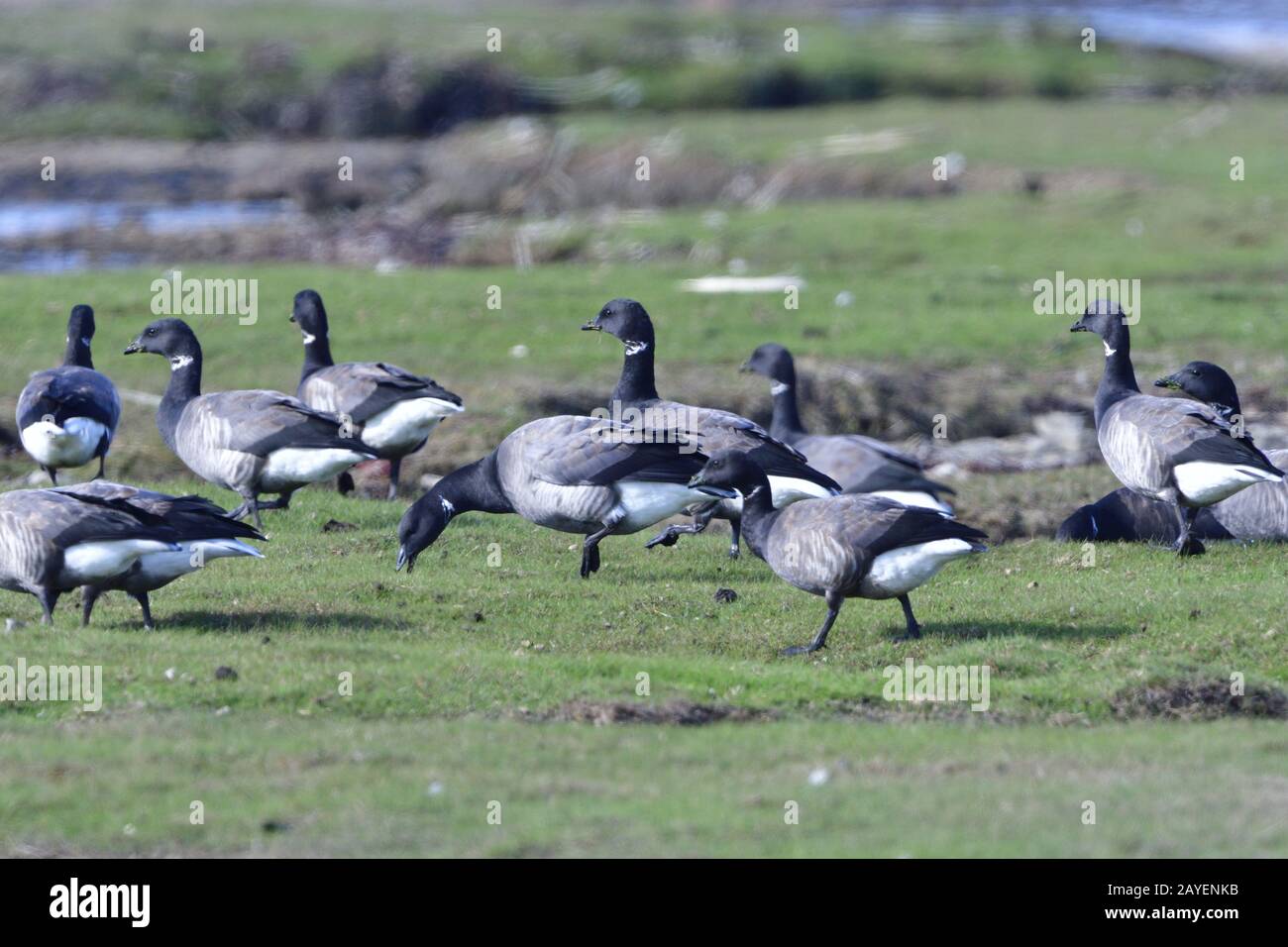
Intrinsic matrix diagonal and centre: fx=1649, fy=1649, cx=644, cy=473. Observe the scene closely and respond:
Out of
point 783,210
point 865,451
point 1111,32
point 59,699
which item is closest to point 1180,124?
point 783,210

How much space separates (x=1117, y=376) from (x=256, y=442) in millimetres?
9278

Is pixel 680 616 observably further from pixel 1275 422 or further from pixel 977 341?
pixel 977 341

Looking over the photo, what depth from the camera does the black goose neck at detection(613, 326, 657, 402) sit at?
18.9 meters

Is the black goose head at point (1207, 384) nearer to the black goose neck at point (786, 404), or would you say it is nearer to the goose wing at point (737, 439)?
the goose wing at point (737, 439)

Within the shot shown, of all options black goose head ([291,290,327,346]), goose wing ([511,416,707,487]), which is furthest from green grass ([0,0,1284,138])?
goose wing ([511,416,707,487])

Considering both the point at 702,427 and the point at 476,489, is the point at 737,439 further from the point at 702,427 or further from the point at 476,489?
the point at 476,489

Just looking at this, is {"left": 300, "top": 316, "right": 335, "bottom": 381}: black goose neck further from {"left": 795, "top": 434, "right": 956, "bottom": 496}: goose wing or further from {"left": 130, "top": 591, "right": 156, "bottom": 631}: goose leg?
{"left": 130, "top": 591, "right": 156, "bottom": 631}: goose leg

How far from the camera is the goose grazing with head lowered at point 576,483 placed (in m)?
16.2

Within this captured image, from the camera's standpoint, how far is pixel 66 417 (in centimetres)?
1806

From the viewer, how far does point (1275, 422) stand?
81.1 ft

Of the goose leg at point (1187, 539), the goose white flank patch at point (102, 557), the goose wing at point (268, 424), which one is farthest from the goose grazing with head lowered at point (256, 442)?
the goose leg at point (1187, 539)

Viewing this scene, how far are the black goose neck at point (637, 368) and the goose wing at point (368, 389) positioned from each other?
6.26 ft

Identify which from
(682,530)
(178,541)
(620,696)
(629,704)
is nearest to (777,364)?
(682,530)

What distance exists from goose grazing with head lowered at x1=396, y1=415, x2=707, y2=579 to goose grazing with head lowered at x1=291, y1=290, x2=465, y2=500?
1951 mm
